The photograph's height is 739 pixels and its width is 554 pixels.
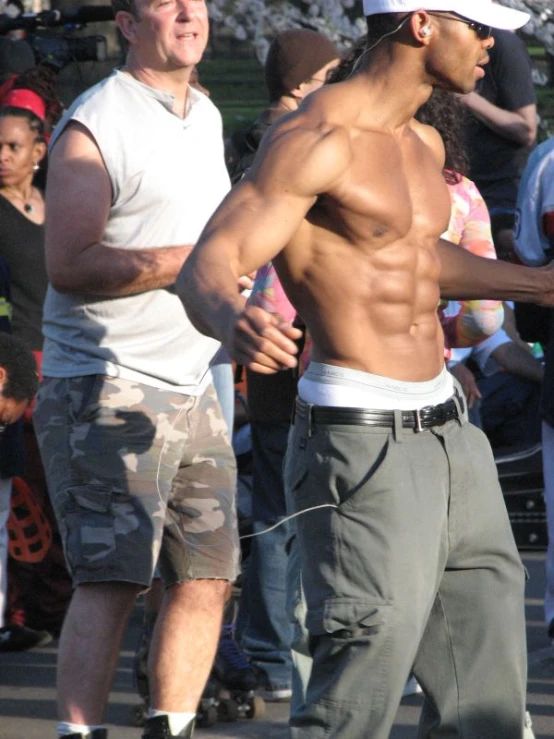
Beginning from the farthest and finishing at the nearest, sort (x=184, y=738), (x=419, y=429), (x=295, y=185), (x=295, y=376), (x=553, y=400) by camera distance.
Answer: (x=553, y=400), (x=295, y=376), (x=184, y=738), (x=419, y=429), (x=295, y=185)

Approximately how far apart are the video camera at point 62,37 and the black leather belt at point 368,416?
6.17 m

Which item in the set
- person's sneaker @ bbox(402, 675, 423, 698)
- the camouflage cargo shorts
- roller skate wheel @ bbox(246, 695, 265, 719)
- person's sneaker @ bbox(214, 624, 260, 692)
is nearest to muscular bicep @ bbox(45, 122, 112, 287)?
the camouflage cargo shorts

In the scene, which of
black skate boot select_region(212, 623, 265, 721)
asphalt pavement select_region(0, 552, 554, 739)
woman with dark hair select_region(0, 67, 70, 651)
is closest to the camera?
asphalt pavement select_region(0, 552, 554, 739)

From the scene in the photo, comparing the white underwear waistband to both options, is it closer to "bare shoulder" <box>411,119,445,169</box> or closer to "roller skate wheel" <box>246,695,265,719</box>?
"bare shoulder" <box>411,119,445,169</box>

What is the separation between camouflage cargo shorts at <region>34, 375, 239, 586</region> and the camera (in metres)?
4.04

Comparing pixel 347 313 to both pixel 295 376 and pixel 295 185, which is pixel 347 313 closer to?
pixel 295 185

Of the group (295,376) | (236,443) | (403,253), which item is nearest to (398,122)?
(403,253)

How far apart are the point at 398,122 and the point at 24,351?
6.89 feet

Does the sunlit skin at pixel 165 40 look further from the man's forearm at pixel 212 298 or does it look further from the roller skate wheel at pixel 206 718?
the roller skate wheel at pixel 206 718

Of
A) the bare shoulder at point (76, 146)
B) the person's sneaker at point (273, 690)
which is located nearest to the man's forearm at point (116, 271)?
the bare shoulder at point (76, 146)

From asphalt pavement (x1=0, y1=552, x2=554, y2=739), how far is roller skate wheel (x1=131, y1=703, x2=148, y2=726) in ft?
0.09

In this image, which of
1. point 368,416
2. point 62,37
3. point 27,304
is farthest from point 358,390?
point 62,37

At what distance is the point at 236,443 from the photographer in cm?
709

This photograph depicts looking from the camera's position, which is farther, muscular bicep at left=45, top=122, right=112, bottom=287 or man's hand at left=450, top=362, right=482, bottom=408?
man's hand at left=450, top=362, right=482, bottom=408
